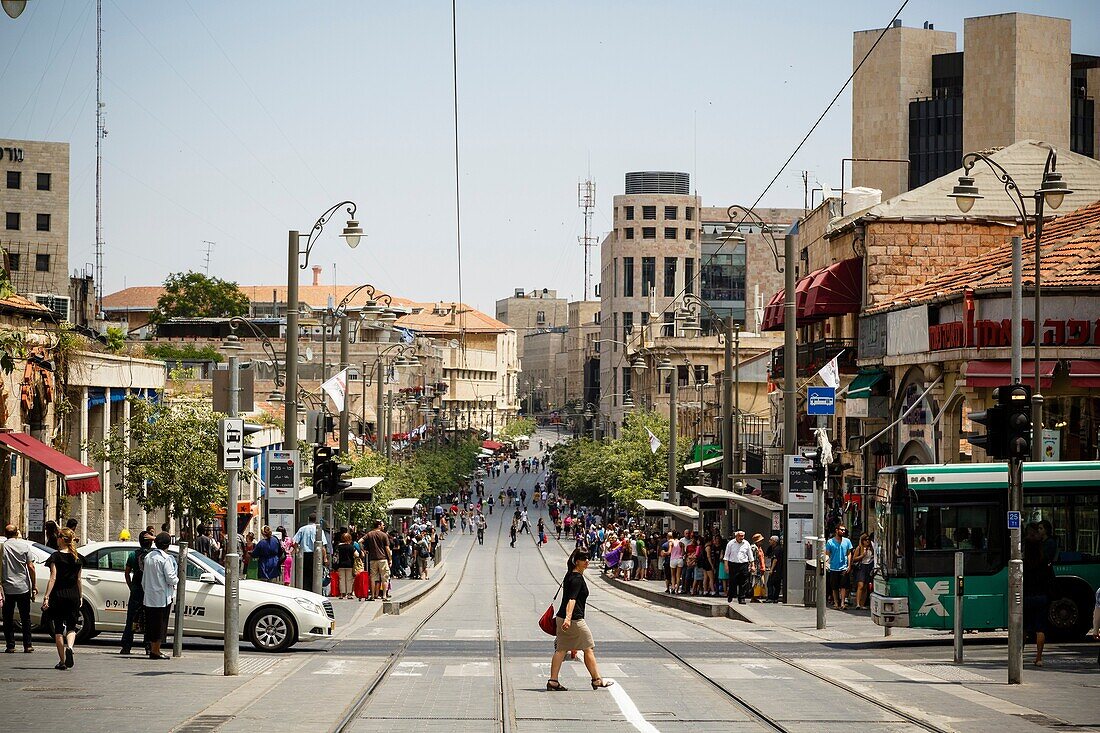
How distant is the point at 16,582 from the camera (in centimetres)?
1795

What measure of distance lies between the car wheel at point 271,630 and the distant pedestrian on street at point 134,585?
5.37 feet

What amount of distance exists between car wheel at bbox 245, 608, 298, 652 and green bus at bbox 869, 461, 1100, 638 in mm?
8793

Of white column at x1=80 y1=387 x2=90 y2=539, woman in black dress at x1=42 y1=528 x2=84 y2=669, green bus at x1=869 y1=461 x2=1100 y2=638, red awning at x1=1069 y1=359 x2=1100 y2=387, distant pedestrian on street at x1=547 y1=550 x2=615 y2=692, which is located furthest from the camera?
white column at x1=80 y1=387 x2=90 y2=539

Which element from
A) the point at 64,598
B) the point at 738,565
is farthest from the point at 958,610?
the point at 738,565

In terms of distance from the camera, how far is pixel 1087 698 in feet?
51.9

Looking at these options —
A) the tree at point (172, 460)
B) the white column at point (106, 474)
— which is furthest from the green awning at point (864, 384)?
the white column at point (106, 474)

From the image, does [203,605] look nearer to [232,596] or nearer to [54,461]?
[232,596]

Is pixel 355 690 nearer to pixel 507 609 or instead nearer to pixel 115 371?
pixel 507 609

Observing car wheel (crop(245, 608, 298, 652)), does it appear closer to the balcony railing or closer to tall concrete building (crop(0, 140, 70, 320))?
the balcony railing

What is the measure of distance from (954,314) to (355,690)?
22074 mm

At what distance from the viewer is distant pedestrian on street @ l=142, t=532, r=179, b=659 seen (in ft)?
59.1

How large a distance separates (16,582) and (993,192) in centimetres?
3366

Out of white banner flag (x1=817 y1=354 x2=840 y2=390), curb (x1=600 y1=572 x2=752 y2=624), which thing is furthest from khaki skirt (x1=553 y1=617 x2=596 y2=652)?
white banner flag (x1=817 y1=354 x2=840 y2=390)

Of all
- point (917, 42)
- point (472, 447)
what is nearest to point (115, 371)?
point (917, 42)
